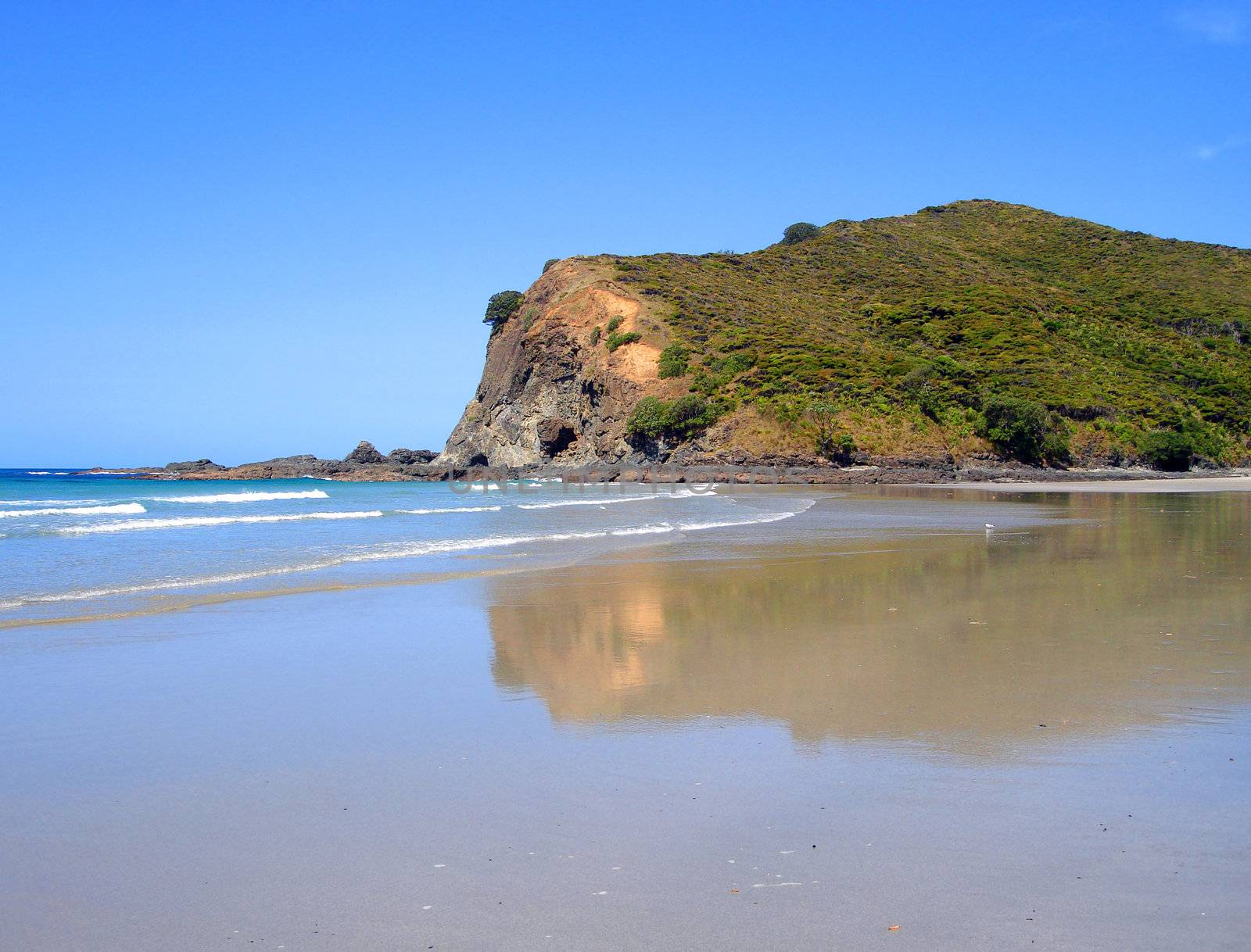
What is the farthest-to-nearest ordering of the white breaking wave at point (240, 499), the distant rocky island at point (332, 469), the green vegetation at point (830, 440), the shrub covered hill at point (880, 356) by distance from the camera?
the distant rocky island at point (332, 469) → the shrub covered hill at point (880, 356) → the green vegetation at point (830, 440) → the white breaking wave at point (240, 499)

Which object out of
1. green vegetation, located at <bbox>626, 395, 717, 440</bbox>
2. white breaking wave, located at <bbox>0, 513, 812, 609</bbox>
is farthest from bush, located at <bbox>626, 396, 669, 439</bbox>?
white breaking wave, located at <bbox>0, 513, 812, 609</bbox>

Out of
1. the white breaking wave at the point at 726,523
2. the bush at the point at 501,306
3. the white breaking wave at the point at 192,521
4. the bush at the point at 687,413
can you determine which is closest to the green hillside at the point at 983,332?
the bush at the point at 687,413

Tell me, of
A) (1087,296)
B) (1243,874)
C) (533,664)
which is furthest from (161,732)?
(1087,296)

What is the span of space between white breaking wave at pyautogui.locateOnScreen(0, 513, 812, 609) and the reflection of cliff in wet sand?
4167 mm

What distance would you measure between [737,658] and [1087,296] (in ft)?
279

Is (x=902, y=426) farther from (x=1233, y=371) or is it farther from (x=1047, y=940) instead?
(x=1047, y=940)

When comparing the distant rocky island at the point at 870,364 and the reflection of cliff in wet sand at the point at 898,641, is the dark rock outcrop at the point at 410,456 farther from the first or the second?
the reflection of cliff in wet sand at the point at 898,641

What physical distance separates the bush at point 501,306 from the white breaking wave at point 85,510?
55331 mm

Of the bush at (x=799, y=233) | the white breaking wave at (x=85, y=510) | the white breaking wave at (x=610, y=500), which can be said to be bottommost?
the white breaking wave at (x=610, y=500)

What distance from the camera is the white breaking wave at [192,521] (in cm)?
2200

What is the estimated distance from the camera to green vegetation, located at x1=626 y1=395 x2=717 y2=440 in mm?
A: 56625

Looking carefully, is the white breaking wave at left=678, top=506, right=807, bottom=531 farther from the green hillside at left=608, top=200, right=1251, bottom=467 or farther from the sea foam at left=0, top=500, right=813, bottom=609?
the green hillside at left=608, top=200, right=1251, bottom=467

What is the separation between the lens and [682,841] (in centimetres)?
406

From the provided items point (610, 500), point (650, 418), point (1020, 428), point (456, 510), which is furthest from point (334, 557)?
point (1020, 428)
